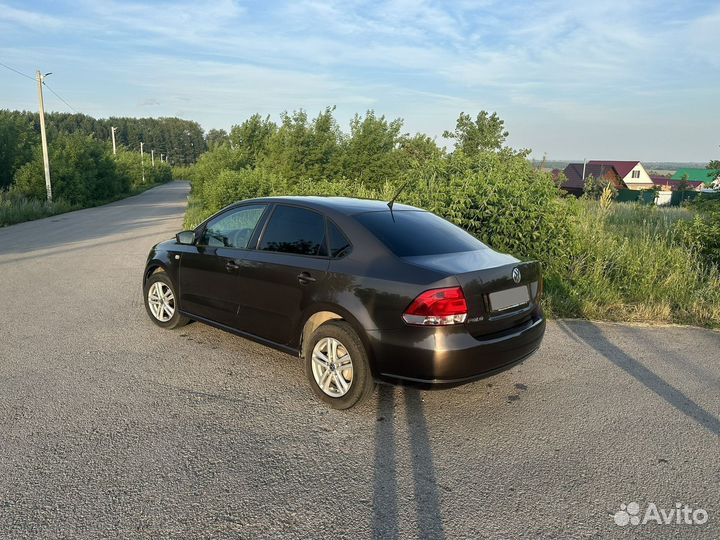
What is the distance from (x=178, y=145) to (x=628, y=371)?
166 m

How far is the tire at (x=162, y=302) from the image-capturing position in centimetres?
574

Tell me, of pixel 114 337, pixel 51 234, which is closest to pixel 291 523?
pixel 114 337

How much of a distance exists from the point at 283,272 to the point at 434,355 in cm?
153

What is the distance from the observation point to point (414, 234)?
167 inches

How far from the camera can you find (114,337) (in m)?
5.59

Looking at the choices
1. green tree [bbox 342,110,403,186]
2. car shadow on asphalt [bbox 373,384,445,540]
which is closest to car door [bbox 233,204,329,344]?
car shadow on asphalt [bbox 373,384,445,540]

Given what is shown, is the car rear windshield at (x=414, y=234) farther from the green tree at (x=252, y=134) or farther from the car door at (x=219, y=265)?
the green tree at (x=252, y=134)

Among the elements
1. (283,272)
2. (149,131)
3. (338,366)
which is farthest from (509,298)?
(149,131)

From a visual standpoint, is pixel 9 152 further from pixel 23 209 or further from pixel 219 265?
pixel 219 265

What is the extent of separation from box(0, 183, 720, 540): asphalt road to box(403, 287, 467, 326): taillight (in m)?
0.80

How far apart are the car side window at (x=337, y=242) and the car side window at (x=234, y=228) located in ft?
3.26

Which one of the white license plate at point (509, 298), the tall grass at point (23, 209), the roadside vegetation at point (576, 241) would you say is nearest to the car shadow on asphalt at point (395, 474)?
the white license plate at point (509, 298)

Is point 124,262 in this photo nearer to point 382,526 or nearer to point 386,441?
point 386,441

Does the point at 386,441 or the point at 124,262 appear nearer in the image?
the point at 386,441
